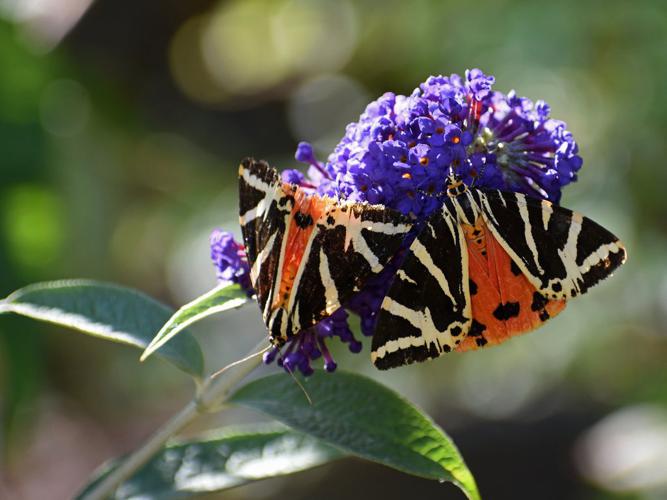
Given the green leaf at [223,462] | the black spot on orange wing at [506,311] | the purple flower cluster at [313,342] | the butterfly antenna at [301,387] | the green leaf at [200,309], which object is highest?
the green leaf at [200,309]

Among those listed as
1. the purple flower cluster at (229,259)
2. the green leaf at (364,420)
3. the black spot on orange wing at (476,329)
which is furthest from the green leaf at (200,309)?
the black spot on orange wing at (476,329)

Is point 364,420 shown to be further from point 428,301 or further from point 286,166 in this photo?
point 286,166

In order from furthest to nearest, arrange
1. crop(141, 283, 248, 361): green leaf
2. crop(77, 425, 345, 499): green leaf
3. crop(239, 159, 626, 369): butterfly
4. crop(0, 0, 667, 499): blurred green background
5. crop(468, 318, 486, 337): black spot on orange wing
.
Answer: crop(0, 0, 667, 499): blurred green background, crop(77, 425, 345, 499): green leaf, crop(468, 318, 486, 337): black spot on orange wing, crop(239, 159, 626, 369): butterfly, crop(141, 283, 248, 361): green leaf

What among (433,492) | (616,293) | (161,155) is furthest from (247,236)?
(161,155)

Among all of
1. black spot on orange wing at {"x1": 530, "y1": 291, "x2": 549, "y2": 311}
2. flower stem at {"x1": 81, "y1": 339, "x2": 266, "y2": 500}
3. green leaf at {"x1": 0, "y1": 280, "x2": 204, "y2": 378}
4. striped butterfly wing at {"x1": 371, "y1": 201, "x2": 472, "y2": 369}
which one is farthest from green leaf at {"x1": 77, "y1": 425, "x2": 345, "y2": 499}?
black spot on orange wing at {"x1": 530, "y1": 291, "x2": 549, "y2": 311}

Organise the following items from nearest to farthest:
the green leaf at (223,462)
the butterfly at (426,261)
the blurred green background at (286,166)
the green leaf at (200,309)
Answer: the green leaf at (200,309) < the butterfly at (426,261) < the green leaf at (223,462) < the blurred green background at (286,166)

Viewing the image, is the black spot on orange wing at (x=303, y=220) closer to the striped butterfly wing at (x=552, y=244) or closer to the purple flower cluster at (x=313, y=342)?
the purple flower cluster at (x=313, y=342)

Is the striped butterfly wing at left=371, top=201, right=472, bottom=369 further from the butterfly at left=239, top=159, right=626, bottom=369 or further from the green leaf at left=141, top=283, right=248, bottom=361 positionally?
the green leaf at left=141, top=283, right=248, bottom=361
